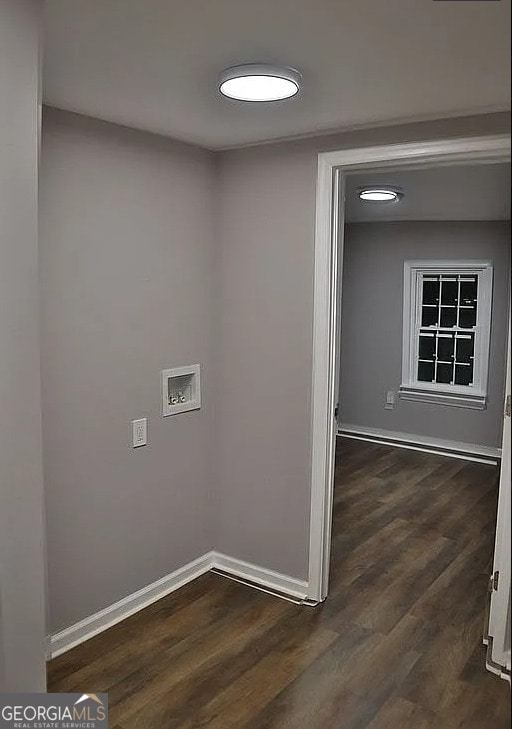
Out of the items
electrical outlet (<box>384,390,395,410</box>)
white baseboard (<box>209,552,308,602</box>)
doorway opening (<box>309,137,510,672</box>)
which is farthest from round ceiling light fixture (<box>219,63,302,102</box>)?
electrical outlet (<box>384,390,395,410</box>)

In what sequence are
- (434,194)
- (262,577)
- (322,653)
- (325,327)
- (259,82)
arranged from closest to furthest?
(259,82)
(322,653)
(325,327)
(262,577)
(434,194)

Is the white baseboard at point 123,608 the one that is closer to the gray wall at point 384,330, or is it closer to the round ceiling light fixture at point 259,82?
the round ceiling light fixture at point 259,82

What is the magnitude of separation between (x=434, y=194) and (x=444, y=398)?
2783 mm

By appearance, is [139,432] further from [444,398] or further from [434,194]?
[444,398]

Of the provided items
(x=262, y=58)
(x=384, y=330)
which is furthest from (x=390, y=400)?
(x=262, y=58)

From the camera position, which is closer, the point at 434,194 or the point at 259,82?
the point at 259,82

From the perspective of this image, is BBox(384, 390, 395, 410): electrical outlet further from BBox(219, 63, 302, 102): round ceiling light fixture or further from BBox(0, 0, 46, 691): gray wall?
BBox(0, 0, 46, 691): gray wall

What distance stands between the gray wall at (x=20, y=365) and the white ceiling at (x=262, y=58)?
0.67 feet

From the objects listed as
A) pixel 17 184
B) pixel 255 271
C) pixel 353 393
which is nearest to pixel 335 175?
pixel 255 271

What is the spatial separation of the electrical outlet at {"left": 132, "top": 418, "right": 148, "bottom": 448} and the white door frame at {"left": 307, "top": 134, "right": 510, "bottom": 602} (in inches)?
30.9

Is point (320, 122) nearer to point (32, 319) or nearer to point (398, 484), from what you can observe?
point (32, 319)

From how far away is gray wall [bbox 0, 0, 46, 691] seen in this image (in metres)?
1.47

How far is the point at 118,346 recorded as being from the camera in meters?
2.75

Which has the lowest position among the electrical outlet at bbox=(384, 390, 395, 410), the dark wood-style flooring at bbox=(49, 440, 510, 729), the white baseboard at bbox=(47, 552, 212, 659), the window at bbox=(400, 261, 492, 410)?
the dark wood-style flooring at bbox=(49, 440, 510, 729)
